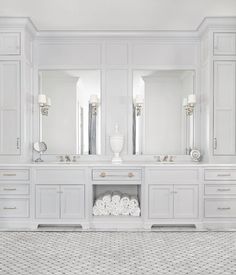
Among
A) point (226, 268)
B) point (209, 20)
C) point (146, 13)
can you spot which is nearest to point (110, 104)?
point (146, 13)

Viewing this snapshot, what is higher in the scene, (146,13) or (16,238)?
(146,13)

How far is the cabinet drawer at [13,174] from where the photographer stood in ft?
15.0

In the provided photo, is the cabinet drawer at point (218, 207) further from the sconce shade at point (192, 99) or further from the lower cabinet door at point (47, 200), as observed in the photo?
the lower cabinet door at point (47, 200)

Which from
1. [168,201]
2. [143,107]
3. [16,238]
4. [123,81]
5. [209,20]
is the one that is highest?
[209,20]

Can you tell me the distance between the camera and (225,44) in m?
4.76

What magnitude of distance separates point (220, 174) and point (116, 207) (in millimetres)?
1337

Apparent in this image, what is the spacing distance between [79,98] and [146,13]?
1.46 metres

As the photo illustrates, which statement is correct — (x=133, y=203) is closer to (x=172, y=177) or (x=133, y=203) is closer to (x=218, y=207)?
(x=172, y=177)

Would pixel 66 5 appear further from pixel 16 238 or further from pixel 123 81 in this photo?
pixel 16 238

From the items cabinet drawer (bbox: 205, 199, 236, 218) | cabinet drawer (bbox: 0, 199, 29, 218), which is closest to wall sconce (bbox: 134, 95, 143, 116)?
cabinet drawer (bbox: 205, 199, 236, 218)

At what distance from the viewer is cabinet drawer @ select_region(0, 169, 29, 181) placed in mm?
4586

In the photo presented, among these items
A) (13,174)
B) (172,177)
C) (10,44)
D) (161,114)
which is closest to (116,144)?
(161,114)

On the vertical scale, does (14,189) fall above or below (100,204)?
above

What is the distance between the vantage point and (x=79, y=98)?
5.14 meters
